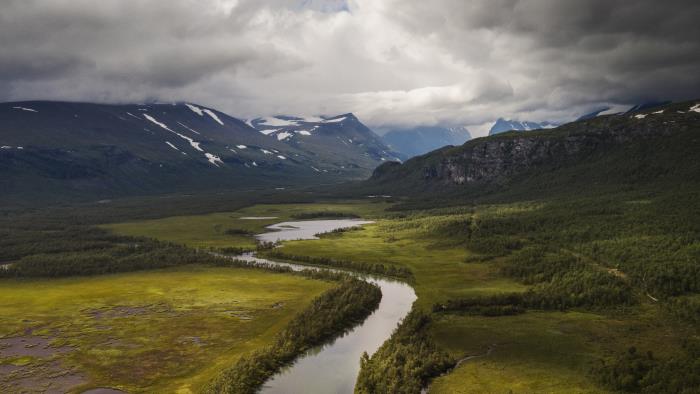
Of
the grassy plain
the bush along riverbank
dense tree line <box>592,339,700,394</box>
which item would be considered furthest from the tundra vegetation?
the grassy plain

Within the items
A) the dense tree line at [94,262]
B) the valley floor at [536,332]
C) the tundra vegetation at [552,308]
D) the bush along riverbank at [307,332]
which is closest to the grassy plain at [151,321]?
the bush along riverbank at [307,332]

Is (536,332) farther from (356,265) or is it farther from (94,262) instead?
(94,262)

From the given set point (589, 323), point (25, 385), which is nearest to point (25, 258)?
point (25, 385)

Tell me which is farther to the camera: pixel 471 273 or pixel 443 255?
pixel 443 255

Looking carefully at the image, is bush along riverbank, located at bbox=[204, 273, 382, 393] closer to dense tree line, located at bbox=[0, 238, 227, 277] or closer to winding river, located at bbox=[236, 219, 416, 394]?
winding river, located at bbox=[236, 219, 416, 394]

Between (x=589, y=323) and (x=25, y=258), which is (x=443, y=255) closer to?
(x=589, y=323)

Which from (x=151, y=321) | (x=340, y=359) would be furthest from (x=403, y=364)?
(x=151, y=321)

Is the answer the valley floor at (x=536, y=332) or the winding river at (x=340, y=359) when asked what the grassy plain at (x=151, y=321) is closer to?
the winding river at (x=340, y=359)
